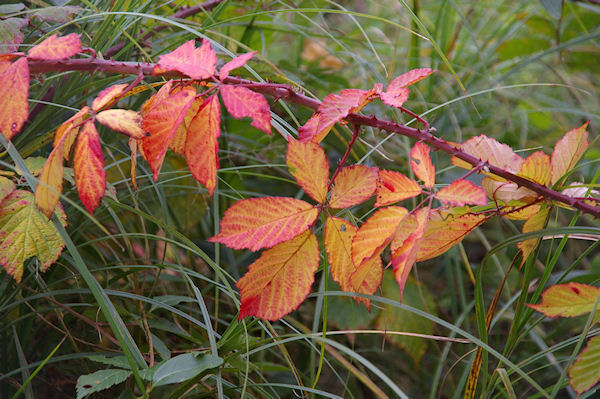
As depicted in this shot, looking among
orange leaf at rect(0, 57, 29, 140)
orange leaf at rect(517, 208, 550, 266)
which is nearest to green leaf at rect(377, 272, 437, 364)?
orange leaf at rect(517, 208, 550, 266)

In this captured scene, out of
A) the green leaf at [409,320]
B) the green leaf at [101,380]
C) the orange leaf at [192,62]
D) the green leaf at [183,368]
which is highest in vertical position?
the orange leaf at [192,62]

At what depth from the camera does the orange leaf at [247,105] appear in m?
0.43

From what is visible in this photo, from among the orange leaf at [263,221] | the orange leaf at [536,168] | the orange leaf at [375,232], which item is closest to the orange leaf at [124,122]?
the orange leaf at [263,221]

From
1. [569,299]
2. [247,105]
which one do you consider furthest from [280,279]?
[569,299]

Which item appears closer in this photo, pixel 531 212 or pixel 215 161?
pixel 215 161

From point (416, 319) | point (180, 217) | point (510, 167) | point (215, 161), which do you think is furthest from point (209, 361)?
point (416, 319)

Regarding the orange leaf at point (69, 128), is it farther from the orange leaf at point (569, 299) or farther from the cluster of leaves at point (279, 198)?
the orange leaf at point (569, 299)

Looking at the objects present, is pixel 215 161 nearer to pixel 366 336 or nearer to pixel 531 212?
pixel 531 212

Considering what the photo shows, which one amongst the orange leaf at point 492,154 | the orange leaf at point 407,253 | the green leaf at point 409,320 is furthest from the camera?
the green leaf at point 409,320

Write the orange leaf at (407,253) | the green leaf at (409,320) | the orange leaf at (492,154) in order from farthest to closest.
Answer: the green leaf at (409,320), the orange leaf at (492,154), the orange leaf at (407,253)

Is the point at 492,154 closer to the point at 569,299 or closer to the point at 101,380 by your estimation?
the point at 569,299

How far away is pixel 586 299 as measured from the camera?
47 cm

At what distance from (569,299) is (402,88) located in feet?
0.82

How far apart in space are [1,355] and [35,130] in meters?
0.32
